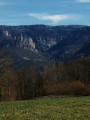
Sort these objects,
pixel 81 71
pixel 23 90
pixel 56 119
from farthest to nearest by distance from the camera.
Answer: pixel 81 71, pixel 23 90, pixel 56 119

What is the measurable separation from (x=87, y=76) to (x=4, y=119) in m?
110

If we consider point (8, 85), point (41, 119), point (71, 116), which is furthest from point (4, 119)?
point (8, 85)

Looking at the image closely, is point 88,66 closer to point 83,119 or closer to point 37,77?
point 37,77

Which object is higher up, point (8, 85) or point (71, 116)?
point (71, 116)

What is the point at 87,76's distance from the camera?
124 m

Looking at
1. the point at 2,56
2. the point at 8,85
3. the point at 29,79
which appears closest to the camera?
the point at 2,56

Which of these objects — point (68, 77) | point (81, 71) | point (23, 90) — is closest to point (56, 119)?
point (23, 90)

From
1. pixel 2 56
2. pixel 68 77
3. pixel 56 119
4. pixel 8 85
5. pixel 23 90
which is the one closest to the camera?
pixel 56 119

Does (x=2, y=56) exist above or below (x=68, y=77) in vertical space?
above

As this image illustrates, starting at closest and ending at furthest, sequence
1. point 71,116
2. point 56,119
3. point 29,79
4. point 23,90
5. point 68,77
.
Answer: point 56,119 → point 71,116 → point 23,90 → point 29,79 → point 68,77

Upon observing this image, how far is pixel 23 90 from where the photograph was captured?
96.9m

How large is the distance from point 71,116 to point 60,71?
105m

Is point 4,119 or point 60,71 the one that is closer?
point 4,119

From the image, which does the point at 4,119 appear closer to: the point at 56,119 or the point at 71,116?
the point at 56,119
